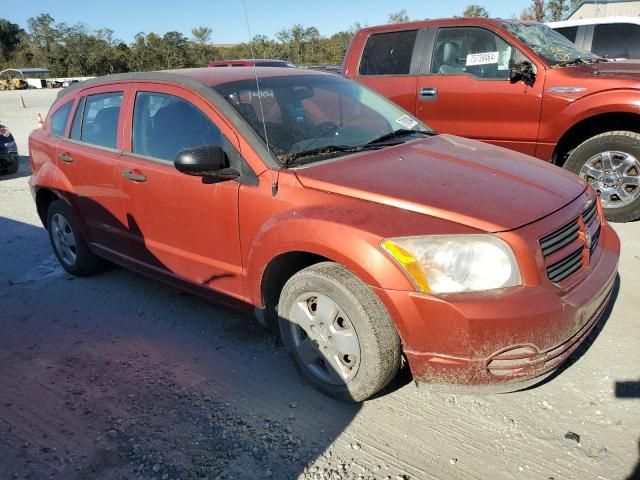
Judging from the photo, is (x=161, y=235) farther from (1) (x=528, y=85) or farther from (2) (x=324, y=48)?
(2) (x=324, y=48)

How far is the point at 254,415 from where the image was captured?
2705 millimetres

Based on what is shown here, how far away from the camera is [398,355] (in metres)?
2.51

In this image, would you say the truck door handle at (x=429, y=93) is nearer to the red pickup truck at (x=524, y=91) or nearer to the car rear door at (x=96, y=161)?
the red pickup truck at (x=524, y=91)

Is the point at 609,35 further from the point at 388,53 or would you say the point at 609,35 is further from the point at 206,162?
the point at 206,162

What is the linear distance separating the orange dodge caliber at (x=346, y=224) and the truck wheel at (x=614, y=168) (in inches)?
89.1

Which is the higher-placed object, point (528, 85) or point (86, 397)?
point (528, 85)

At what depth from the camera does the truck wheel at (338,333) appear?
2.45 meters

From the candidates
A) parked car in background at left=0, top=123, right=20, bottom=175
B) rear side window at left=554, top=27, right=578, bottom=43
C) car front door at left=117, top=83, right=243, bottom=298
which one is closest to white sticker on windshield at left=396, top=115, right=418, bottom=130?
car front door at left=117, top=83, right=243, bottom=298

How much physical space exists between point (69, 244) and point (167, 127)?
181 centimetres

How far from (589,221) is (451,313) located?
117 centimetres

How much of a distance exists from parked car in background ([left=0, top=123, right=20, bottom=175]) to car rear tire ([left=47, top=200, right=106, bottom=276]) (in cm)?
560

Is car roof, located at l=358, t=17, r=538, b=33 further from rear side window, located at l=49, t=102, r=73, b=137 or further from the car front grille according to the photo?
rear side window, located at l=49, t=102, r=73, b=137

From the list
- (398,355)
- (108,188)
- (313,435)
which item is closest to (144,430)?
(313,435)

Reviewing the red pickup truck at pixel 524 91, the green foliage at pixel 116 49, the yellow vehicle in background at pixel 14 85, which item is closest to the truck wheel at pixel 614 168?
the red pickup truck at pixel 524 91
